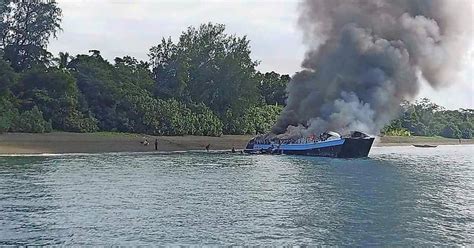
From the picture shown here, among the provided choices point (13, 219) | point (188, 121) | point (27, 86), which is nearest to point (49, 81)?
point (27, 86)

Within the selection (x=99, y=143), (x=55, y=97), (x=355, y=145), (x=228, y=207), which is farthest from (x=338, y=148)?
(x=228, y=207)

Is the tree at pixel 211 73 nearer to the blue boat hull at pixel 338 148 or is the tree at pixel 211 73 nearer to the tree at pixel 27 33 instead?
the tree at pixel 27 33

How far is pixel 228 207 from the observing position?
102 ft

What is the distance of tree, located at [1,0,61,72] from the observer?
99500mm

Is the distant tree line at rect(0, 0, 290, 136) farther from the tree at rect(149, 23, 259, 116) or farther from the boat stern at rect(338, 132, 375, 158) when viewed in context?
the boat stern at rect(338, 132, 375, 158)

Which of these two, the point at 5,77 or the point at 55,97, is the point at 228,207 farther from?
the point at 55,97

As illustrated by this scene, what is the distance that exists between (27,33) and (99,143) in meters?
29.0

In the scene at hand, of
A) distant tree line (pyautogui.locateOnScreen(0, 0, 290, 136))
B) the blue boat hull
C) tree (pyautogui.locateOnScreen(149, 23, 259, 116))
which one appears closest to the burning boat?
the blue boat hull

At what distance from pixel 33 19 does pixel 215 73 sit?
35.9 m

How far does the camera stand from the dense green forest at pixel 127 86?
286 ft

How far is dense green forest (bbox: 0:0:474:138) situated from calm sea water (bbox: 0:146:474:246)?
120ft

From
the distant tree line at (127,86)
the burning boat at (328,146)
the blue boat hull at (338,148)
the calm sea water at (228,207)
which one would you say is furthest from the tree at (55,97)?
the calm sea water at (228,207)

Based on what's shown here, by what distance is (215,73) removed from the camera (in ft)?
395

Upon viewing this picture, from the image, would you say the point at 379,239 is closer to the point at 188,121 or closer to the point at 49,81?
the point at 49,81
